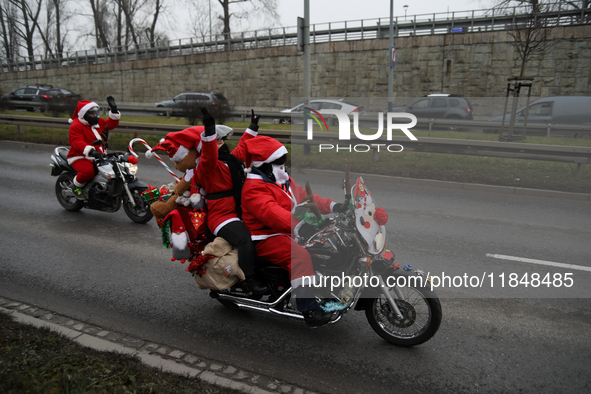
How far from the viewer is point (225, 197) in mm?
3967

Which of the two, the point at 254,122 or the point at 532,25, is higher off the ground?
the point at 532,25

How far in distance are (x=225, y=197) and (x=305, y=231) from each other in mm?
795

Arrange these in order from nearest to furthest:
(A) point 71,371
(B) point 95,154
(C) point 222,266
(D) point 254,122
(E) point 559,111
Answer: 1. (A) point 71,371
2. (C) point 222,266
3. (D) point 254,122
4. (B) point 95,154
5. (E) point 559,111

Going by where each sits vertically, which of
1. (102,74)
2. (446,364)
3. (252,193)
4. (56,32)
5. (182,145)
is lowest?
(446,364)

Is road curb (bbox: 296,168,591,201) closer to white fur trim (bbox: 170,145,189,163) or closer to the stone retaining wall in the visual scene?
white fur trim (bbox: 170,145,189,163)

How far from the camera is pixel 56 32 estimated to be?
163 feet

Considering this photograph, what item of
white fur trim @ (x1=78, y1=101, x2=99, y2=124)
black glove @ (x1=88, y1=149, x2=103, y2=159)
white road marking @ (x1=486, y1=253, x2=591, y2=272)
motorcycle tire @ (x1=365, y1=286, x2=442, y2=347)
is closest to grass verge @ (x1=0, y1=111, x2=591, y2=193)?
black glove @ (x1=88, y1=149, x2=103, y2=159)

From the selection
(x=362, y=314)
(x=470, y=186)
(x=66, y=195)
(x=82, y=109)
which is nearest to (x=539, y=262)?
(x=362, y=314)

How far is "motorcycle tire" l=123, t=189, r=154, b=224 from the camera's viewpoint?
7.37 metres

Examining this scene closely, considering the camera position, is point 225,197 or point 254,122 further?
point 254,122

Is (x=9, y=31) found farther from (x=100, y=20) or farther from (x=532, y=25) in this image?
(x=532, y=25)

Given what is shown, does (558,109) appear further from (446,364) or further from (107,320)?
(107,320)

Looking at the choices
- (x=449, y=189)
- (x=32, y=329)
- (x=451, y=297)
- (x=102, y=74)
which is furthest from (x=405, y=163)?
(x=102, y=74)

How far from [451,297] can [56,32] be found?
5679 cm
